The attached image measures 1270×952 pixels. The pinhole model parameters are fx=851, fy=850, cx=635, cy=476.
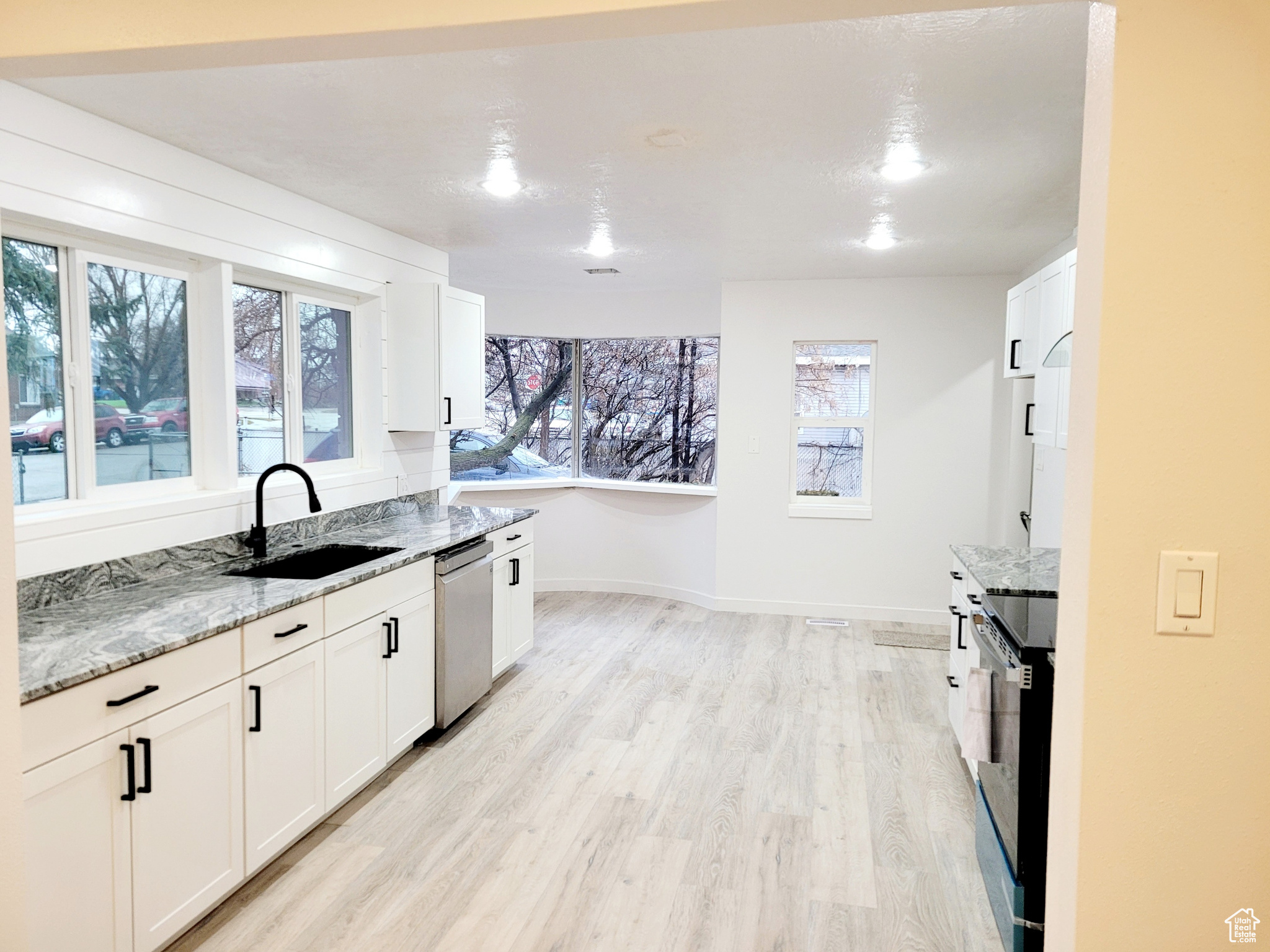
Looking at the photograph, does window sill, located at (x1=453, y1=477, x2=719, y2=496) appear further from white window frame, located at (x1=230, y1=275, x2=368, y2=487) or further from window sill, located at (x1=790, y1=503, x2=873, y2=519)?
white window frame, located at (x1=230, y1=275, x2=368, y2=487)

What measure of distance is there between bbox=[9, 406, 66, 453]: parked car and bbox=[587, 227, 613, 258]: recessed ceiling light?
8.30ft

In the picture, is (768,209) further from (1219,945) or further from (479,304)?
(1219,945)

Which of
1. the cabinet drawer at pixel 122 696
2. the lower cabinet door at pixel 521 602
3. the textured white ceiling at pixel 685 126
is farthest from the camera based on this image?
the lower cabinet door at pixel 521 602

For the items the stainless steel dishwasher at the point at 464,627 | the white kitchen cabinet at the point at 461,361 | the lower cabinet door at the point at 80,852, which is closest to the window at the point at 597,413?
the white kitchen cabinet at the point at 461,361

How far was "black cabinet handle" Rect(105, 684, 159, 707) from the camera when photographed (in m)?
1.94

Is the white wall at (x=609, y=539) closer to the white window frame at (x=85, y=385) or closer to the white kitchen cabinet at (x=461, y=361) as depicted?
the white kitchen cabinet at (x=461, y=361)

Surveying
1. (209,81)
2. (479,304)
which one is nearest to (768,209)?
(479,304)

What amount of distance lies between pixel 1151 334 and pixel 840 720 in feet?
10.6

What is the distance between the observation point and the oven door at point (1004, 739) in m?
2.28

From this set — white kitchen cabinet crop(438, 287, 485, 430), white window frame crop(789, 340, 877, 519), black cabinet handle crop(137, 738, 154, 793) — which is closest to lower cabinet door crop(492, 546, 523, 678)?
white kitchen cabinet crop(438, 287, 485, 430)

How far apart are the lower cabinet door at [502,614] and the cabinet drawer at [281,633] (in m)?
1.53

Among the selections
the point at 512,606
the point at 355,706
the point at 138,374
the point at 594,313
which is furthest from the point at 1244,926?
the point at 594,313

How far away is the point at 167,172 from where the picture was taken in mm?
2889

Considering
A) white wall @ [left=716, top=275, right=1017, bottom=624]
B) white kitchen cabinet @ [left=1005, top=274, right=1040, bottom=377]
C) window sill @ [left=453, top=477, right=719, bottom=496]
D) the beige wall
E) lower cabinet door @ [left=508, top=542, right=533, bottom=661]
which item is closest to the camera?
the beige wall
